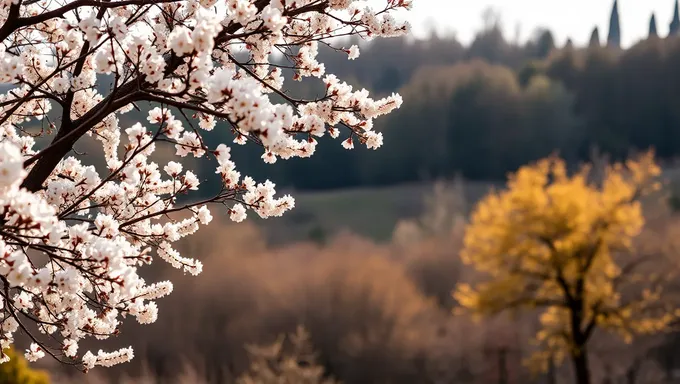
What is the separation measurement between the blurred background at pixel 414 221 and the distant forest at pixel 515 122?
13 centimetres

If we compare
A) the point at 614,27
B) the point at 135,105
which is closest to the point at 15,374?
the point at 135,105

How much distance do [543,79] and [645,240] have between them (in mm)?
48294

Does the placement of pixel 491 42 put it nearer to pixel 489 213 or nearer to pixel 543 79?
pixel 543 79

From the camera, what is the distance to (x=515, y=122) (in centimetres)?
7156

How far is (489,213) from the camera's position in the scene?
22469 mm

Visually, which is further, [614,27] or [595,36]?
[614,27]

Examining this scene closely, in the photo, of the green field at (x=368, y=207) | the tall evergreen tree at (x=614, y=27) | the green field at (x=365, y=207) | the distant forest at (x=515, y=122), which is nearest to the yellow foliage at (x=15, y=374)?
the green field at (x=368, y=207)

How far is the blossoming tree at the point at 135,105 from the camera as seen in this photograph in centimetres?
352

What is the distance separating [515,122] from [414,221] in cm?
1633

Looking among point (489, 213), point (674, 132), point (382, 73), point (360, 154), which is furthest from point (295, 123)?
point (382, 73)

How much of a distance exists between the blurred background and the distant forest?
13 centimetres

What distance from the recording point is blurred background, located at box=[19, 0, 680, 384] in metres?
27.5

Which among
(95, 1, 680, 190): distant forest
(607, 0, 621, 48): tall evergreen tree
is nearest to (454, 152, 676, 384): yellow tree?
(95, 1, 680, 190): distant forest

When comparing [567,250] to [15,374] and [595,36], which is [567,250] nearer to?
[15,374]
